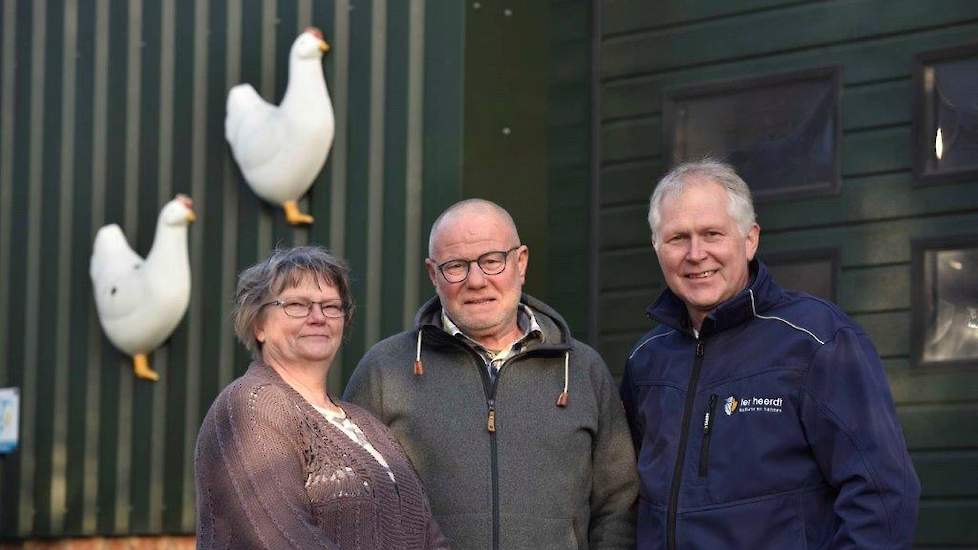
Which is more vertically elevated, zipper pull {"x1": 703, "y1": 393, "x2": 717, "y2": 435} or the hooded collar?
the hooded collar

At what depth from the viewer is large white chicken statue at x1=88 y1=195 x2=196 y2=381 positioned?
7.00 metres

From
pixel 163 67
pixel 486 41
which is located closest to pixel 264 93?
pixel 163 67

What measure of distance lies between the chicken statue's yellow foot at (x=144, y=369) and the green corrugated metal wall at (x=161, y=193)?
36mm

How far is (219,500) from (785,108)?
3.05m

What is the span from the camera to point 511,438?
170 inches

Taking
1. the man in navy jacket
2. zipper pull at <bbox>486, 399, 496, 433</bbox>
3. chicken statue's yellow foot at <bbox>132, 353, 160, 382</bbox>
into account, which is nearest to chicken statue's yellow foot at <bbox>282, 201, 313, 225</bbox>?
chicken statue's yellow foot at <bbox>132, 353, 160, 382</bbox>

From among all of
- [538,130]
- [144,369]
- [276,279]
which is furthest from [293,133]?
[276,279]

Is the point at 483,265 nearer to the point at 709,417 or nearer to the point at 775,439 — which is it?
the point at 709,417

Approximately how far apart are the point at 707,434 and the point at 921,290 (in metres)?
2.01

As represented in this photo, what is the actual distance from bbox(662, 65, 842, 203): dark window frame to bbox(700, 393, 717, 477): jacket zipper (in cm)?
214

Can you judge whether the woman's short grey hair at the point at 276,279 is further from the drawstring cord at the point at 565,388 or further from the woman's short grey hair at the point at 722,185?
the woman's short grey hair at the point at 722,185

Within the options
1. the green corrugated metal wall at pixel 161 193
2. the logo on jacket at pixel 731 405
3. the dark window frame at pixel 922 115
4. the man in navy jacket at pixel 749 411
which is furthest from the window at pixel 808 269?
the logo on jacket at pixel 731 405

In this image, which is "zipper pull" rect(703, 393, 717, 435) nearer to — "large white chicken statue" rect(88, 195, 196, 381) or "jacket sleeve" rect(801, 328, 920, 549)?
"jacket sleeve" rect(801, 328, 920, 549)

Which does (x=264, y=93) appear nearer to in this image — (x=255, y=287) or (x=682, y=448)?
(x=255, y=287)
